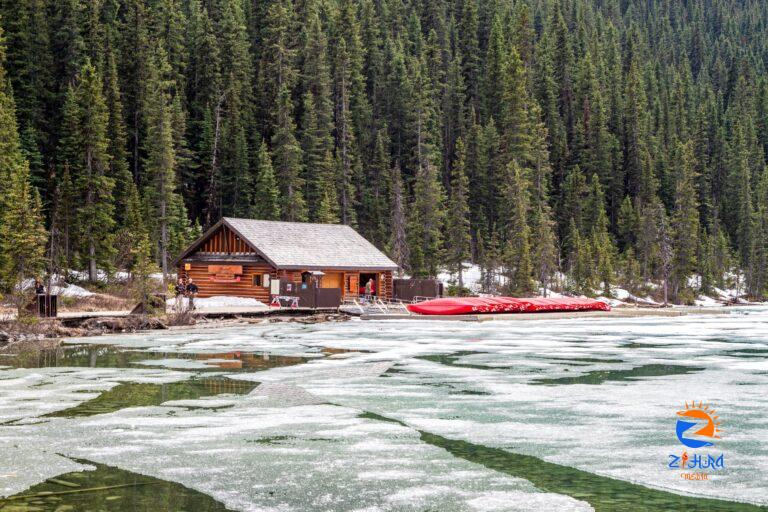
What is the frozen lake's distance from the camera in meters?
8.65

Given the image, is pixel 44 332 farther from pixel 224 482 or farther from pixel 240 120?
pixel 240 120

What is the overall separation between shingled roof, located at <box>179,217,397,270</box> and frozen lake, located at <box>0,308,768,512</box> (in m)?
23.8

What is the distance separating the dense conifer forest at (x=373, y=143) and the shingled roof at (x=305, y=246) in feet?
22.1

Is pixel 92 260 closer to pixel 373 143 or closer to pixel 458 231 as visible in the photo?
pixel 458 231

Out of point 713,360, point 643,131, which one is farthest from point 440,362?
point 643,131

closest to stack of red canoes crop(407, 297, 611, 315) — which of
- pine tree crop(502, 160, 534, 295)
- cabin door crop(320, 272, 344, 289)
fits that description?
cabin door crop(320, 272, 344, 289)

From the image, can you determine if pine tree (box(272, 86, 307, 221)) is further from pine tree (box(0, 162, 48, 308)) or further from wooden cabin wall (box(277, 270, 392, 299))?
pine tree (box(0, 162, 48, 308))

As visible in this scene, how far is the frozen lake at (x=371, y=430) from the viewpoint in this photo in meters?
8.65

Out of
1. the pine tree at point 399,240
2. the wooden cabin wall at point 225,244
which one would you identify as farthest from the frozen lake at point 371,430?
the pine tree at point 399,240

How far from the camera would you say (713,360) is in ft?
72.1

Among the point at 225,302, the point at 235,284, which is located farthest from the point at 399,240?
the point at 225,302

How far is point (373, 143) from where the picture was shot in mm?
93000

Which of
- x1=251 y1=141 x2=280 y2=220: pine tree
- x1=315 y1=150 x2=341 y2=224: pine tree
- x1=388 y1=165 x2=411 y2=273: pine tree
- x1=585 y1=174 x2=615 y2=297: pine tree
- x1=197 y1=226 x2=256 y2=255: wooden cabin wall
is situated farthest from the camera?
x1=585 y1=174 x2=615 y2=297: pine tree

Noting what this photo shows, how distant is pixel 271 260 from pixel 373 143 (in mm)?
48702
